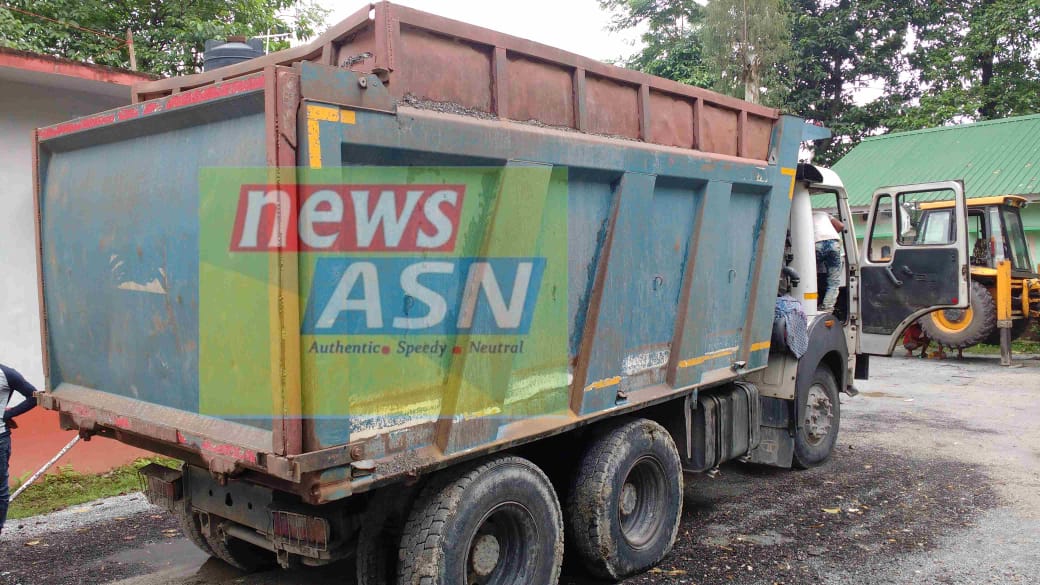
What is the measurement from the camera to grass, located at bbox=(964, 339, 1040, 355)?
14126mm

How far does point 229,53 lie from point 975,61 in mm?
23726

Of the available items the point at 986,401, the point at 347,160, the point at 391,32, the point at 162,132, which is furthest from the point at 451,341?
the point at 986,401

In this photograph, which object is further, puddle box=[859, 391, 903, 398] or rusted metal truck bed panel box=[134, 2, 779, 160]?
puddle box=[859, 391, 903, 398]

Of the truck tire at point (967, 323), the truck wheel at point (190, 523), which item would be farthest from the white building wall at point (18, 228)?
the truck tire at point (967, 323)

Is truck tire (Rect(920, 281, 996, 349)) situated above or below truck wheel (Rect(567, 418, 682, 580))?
above

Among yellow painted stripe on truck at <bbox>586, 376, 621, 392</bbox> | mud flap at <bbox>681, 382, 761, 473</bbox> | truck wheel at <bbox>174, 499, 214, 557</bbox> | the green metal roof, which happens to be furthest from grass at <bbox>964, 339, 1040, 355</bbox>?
truck wheel at <bbox>174, 499, 214, 557</bbox>

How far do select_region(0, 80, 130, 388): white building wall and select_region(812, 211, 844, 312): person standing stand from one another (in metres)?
6.52

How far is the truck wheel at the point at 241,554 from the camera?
4062mm

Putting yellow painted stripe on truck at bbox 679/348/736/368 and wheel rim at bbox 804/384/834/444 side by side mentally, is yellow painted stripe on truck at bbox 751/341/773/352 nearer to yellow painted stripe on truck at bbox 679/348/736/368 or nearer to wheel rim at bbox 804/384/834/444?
yellow painted stripe on truck at bbox 679/348/736/368

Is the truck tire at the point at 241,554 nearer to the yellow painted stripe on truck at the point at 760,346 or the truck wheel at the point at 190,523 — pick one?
the truck wheel at the point at 190,523

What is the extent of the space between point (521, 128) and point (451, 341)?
3.34ft

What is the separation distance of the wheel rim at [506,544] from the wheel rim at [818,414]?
3.40 meters

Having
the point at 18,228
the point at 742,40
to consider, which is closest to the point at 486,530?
the point at 18,228

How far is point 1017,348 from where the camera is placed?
14.5 meters
